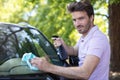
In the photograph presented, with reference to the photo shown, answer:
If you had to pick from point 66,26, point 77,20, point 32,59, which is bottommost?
point 66,26

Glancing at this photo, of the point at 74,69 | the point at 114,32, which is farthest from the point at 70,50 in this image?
the point at 114,32

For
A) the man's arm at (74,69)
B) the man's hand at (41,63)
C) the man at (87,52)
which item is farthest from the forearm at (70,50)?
the man's hand at (41,63)

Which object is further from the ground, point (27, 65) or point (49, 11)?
point (27, 65)

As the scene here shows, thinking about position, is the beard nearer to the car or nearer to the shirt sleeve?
the shirt sleeve

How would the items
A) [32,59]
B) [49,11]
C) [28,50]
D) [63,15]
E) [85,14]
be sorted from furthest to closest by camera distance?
[49,11] < [63,15] < [28,50] < [85,14] < [32,59]

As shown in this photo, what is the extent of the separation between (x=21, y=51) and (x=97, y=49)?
1111mm

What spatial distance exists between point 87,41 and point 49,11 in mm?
9712

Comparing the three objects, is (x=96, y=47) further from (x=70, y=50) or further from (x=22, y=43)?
(x=22, y=43)

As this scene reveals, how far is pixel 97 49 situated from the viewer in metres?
3.36

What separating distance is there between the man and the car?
34 cm

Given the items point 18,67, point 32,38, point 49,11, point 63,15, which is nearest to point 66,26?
point 63,15

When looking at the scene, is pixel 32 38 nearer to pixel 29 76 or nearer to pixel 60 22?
pixel 29 76

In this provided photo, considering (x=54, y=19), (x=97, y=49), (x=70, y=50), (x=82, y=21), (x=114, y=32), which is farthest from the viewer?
(x=54, y=19)

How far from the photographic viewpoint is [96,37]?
3.47m
